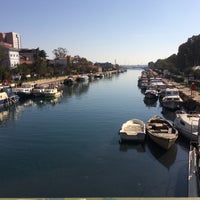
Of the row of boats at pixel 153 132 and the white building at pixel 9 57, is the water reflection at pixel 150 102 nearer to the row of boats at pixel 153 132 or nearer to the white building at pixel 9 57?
the row of boats at pixel 153 132

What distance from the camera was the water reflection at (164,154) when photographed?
71.1ft

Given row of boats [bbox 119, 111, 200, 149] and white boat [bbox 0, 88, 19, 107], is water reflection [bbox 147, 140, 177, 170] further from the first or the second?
white boat [bbox 0, 88, 19, 107]

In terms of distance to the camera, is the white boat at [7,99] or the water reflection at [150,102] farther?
the water reflection at [150,102]

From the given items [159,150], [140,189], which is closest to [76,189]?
[140,189]

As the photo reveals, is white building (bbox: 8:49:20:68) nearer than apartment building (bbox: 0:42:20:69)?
No

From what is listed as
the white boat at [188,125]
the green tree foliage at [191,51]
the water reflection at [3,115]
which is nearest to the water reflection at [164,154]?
the white boat at [188,125]

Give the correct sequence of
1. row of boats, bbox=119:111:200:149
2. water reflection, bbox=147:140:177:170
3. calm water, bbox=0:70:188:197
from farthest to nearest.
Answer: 1. row of boats, bbox=119:111:200:149
2. water reflection, bbox=147:140:177:170
3. calm water, bbox=0:70:188:197

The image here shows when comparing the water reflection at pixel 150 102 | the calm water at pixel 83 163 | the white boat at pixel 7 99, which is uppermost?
the white boat at pixel 7 99

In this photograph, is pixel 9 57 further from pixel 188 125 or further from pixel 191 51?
pixel 188 125

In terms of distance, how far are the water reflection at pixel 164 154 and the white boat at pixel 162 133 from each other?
1.65ft

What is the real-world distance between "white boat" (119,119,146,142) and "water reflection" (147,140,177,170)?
1153 mm

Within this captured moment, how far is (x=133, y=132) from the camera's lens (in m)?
26.7

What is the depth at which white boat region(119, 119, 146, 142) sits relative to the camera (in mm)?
25625


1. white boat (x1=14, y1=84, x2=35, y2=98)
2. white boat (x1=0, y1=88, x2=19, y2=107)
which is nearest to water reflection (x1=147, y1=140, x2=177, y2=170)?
white boat (x1=0, y1=88, x2=19, y2=107)
